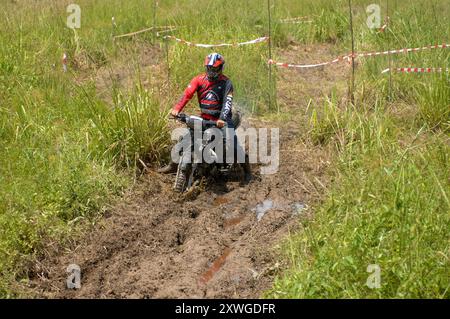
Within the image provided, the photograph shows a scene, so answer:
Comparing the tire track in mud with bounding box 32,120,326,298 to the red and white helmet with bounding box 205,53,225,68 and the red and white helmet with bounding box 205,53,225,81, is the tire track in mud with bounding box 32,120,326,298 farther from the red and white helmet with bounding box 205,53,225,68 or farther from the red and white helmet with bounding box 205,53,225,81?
the red and white helmet with bounding box 205,53,225,68

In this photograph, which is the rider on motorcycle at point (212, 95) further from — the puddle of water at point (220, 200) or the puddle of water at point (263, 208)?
the puddle of water at point (263, 208)

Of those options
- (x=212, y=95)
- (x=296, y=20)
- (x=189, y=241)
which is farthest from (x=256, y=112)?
(x=296, y=20)

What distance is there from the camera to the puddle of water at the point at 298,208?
756 centimetres

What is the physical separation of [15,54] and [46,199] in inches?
166

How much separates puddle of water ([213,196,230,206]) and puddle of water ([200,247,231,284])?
1.35 meters

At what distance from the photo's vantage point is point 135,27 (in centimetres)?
1329

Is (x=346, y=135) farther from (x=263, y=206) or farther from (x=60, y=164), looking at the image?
(x=60, y=164)

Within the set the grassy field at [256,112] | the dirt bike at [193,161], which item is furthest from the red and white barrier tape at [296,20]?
the dirt bike at [193,161]

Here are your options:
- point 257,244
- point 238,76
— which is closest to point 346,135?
point 257,244

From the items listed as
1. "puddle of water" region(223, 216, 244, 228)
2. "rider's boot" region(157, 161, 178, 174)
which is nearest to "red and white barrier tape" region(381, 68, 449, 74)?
"puddle of water" region(223, 216, 244, 228)

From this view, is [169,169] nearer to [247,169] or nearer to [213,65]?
[247,169]

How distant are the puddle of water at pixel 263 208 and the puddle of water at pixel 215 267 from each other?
0.97 metres

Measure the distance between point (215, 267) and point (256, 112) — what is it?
4.54 meters

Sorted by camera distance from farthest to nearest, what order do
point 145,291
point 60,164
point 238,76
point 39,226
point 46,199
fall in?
point 238,76 < point 60,164 < point 46,199 < point 39,226 < point 145,291
